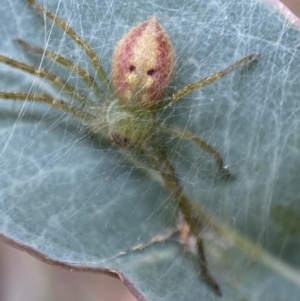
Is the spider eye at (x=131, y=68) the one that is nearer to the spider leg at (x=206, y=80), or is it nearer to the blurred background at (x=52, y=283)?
the spider leg at (x=206, y=80)

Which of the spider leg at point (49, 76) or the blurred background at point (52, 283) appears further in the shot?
the blurred background at point (52, 283)

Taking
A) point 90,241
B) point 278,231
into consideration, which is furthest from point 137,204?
point 278,231

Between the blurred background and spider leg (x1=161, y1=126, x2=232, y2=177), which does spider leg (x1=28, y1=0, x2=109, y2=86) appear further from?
the blurred background

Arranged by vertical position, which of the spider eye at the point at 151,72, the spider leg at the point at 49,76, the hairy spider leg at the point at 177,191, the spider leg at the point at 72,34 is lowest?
the hairy spider leg at the point at 177,191

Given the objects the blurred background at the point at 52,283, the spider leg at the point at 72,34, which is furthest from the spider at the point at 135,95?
the blurred background at the point at 52,283

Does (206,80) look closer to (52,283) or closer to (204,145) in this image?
(204,145)

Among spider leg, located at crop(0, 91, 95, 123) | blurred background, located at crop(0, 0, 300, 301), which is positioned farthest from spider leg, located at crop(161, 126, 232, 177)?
blurred background, located at crop(0, 0, 300, 301)

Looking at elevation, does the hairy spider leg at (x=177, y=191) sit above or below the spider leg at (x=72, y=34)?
below
